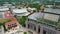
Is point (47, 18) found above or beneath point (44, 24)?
above

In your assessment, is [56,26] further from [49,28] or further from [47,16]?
[47,16]

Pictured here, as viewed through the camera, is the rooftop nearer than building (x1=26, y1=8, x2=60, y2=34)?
No

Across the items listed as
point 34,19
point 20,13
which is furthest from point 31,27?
point 20,13

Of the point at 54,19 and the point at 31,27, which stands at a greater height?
the point at 54,19

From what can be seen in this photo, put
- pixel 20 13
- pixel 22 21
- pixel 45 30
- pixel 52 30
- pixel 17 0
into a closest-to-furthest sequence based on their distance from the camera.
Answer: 1. pixel 52 30
2. pixel 45 30
3. pixel 22 21
4. pixel 20 13
5. pixel 17 0

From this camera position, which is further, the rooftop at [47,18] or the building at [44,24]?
the rooftop at [47,18]

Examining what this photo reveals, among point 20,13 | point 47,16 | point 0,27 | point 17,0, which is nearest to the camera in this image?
point 47,16

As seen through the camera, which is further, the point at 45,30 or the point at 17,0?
the point at 17,0

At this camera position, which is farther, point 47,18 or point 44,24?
point 47,18
